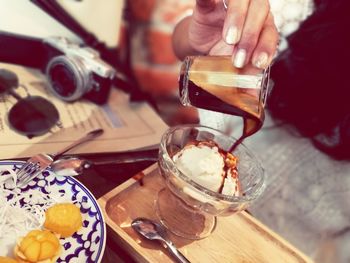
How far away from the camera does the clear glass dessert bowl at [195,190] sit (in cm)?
52

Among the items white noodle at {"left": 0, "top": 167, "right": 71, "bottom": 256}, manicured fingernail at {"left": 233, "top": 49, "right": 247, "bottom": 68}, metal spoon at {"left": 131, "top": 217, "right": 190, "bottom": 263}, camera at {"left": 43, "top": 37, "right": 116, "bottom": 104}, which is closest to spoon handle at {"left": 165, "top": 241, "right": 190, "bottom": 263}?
metal spoon at {"left": 131, "top": 217, "right": 190, "bottom": 263}

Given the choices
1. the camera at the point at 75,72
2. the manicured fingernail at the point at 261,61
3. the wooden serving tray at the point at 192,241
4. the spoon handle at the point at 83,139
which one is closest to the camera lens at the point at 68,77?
the camera at the point at 75,72

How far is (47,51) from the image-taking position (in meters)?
0.81

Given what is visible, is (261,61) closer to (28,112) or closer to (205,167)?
(205,167)

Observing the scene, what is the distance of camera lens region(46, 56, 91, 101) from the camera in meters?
0.76

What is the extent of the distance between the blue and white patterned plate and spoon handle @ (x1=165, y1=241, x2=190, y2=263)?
10 cm

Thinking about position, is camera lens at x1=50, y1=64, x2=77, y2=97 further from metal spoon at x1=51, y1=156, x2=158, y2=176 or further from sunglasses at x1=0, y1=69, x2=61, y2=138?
metal spoon at x1=51, y1=156, x2=158, y2=176

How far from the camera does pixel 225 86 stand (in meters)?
0.54

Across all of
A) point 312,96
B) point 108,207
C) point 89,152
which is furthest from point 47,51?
point 312,96

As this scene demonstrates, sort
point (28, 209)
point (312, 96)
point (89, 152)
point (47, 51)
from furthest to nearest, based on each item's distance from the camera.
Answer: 1. point (312, 96)
2. point (47, 51)
3. point (89, 152)
4. point (28, 209)

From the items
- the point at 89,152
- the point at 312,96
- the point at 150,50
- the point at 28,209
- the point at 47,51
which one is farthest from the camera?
the point at 150,50

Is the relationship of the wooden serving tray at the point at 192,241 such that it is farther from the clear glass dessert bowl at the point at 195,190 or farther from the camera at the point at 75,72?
the camera at the point at 75,72

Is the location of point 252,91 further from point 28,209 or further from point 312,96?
point 312,96

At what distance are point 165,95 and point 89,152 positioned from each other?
720 millimetres
